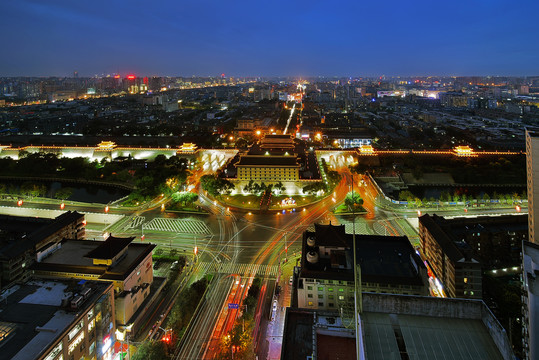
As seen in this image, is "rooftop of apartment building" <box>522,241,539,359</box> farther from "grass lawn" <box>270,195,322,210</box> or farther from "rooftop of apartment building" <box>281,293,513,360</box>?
"grass lawn" <box>270,195,322,210</box>

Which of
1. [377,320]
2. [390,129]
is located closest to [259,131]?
[390,129]

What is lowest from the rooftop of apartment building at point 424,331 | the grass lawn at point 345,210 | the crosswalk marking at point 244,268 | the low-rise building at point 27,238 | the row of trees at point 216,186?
the crosswalk marking at point 244,268

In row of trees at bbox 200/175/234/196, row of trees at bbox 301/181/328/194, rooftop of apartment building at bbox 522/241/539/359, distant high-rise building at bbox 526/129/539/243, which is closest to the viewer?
rooftop of apartment building at bbox 522/241/539/359

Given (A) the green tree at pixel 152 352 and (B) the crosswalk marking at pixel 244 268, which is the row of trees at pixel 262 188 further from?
(A) the green tree at pixel 152 352

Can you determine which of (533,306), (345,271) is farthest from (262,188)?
(533,306)

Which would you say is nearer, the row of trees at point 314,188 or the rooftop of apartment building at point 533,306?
the rooftop of apartment building at point 533,306

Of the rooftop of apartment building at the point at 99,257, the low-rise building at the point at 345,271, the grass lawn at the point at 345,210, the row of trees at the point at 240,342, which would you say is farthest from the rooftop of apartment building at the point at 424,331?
the grass lawn at the point at 345,210

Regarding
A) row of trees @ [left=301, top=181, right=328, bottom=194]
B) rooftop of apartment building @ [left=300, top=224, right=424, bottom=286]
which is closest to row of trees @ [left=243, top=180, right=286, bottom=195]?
row of trees @ [left=301, top=181, right=328, bottom=194]

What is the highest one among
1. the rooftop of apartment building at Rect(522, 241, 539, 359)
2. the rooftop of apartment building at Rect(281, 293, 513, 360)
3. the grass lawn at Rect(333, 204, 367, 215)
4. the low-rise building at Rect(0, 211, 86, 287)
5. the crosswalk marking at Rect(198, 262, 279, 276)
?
the rooftop of apartment building at Rect(522, 241, 539, 359)
